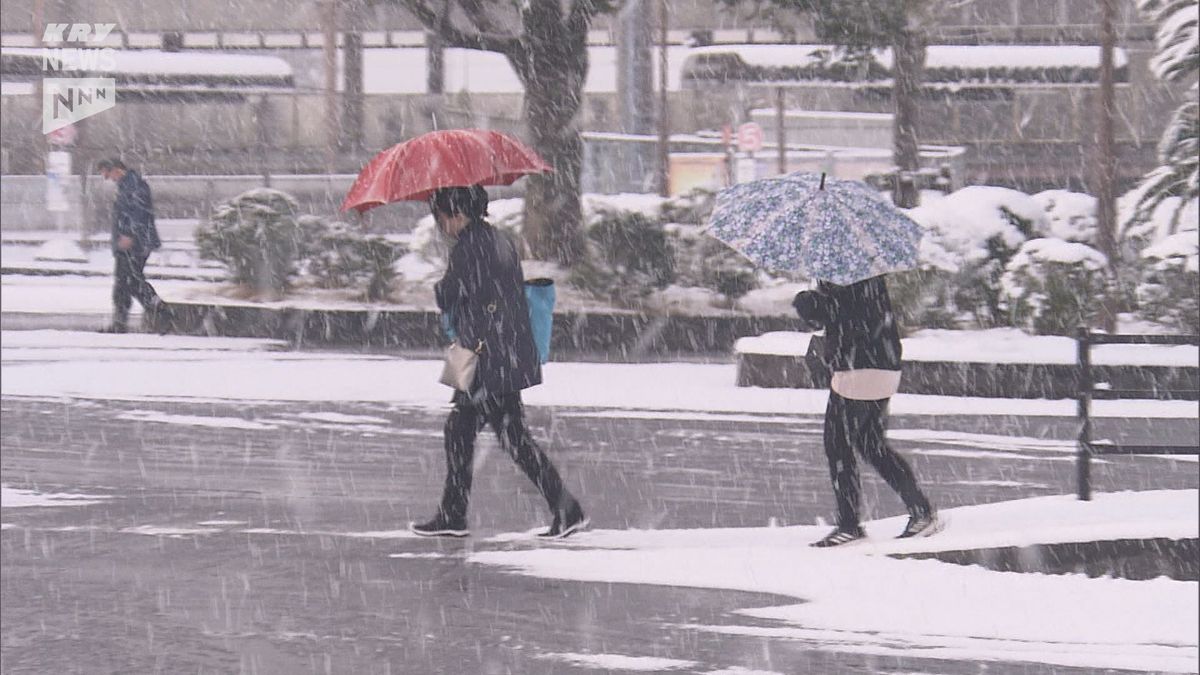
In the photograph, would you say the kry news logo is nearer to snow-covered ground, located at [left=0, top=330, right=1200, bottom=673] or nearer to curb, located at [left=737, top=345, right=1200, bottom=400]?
curb, located at [left=737, top=345, right=1200, bottom=400]

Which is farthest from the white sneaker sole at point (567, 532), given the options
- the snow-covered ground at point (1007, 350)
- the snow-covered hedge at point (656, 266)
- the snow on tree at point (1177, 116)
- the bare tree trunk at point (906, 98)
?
the bare tree trunk at point (906, 98)

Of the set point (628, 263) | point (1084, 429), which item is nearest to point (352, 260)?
point (628, 263)

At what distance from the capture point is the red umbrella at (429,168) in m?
9.61

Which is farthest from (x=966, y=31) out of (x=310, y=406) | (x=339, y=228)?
(x=310, y=406)

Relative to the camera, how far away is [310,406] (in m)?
15.8

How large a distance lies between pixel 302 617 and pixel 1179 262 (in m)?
12.3

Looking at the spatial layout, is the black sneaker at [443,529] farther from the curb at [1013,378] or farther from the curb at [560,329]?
the curb at [560,329]

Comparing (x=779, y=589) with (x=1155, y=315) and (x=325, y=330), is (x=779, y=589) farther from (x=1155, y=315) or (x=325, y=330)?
(x=325, y=330)

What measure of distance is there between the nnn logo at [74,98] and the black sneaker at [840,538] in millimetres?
27430

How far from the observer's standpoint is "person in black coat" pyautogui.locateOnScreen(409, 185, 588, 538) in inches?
379

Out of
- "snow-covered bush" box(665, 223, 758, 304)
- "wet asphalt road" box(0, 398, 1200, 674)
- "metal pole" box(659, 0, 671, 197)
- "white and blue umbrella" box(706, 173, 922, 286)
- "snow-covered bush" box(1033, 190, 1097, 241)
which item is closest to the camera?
"wet asphalt road" box(0, 398, 1200, 674)

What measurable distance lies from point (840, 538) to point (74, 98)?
2954 cm

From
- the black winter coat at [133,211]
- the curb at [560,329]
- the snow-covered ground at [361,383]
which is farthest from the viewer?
the black winter coat at [133,211]

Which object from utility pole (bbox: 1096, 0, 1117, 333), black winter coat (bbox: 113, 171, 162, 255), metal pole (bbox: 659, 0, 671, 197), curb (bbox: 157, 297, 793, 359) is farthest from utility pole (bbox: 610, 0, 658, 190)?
utility pole (bbox: 1096, 0, 1117, 333)
